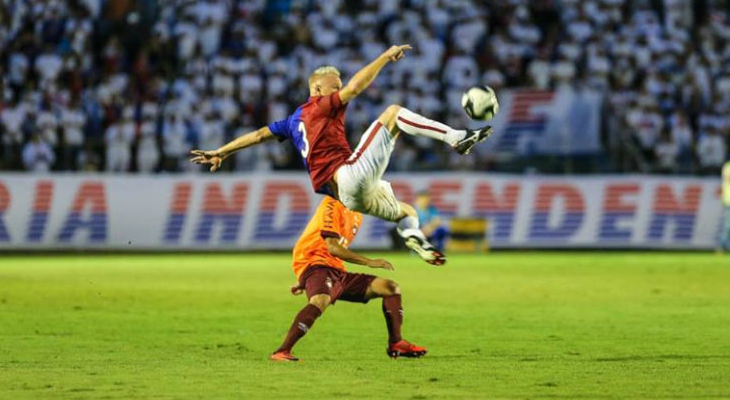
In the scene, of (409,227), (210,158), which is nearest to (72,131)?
(210,158)

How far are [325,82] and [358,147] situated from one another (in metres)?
0.66

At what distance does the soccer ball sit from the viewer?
39.1ft

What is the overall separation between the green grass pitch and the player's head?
2482 millimetres

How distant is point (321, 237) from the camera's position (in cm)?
1259

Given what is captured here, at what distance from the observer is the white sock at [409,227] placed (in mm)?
12188

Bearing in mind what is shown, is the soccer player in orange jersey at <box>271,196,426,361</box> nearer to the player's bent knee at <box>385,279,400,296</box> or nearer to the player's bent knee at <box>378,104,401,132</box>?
the player's bent knee at <box>385,279,400,296</box>

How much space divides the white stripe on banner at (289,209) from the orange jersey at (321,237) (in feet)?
62.1

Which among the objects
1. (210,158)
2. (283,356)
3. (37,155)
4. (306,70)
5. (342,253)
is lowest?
(37,155)

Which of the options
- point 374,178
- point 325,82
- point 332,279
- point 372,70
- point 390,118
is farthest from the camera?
point 332,279

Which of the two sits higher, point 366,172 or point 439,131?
point 439,131

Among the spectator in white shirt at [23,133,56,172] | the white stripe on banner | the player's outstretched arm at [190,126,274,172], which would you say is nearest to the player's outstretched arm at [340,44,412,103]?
the player's outstretched arm at [190,126,274,172]

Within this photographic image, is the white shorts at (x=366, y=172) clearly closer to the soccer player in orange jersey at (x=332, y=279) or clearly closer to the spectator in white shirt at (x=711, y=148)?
the soccer player in orange jersey at (x=332, y=279)

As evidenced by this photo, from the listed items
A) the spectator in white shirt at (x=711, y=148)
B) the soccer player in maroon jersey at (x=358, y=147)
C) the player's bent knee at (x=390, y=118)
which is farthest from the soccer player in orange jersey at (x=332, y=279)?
the spectator in white shirt at (x=711, y=148)

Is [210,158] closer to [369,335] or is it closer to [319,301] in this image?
[319,301]
